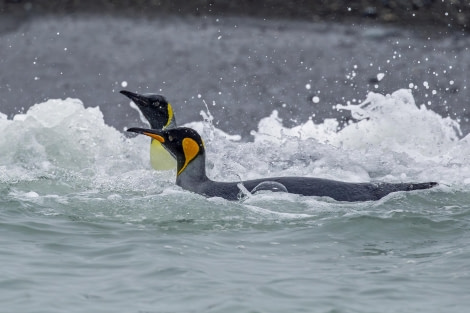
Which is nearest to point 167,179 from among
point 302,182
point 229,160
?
point 229,160

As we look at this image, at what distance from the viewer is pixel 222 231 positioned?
6.50 metres

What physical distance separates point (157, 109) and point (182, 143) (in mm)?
1440

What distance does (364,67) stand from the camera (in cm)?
1152

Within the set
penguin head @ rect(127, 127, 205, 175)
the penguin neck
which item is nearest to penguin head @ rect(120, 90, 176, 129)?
penguin head @ rect(127, 127, 205, 175)

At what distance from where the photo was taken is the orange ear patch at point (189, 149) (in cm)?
791

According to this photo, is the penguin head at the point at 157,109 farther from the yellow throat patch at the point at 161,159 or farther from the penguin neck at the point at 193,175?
the penguin neck at the point at 193,175

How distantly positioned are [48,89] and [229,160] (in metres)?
3.23

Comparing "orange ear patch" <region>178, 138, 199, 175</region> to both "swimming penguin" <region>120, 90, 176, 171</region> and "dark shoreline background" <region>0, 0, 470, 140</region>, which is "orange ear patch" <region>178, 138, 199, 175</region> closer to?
"swimming penguin" <region>120, 90, 176, 171</region>

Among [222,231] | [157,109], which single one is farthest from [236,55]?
[222,231]

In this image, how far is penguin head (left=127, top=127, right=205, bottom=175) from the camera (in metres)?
7.91

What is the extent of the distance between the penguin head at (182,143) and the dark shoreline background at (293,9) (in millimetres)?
4114

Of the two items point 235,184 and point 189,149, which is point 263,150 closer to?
point 189,149

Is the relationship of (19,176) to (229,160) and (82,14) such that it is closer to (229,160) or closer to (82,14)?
(229,160)

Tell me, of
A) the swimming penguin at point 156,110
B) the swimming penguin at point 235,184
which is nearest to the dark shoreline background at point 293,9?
the swimming penguin at point 156,110
